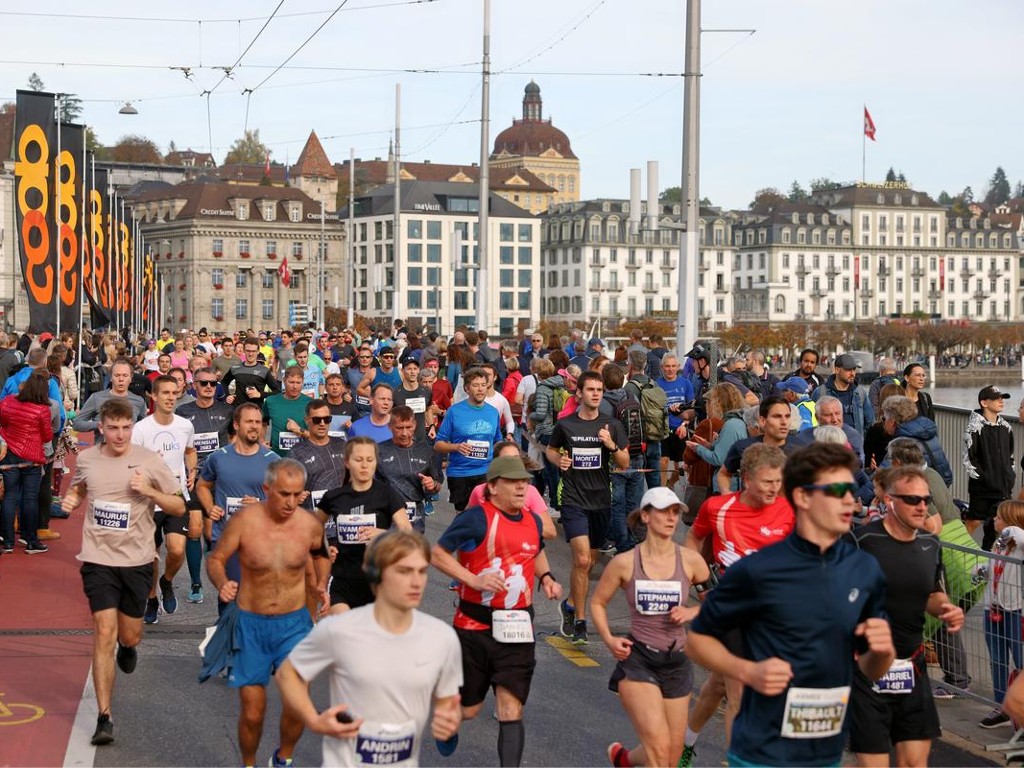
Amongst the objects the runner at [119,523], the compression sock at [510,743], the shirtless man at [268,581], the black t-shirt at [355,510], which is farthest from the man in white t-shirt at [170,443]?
the compression sock at [510,743]

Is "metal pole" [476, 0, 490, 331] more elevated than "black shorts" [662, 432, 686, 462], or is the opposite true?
"metal pole" [476, 0, 490, 331]

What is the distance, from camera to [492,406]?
12.6m

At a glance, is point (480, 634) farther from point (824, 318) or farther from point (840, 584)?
point (824, 318)

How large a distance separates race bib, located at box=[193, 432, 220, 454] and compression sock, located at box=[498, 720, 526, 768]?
6.09 meters

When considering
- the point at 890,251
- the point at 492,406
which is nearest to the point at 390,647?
the point at 492,406

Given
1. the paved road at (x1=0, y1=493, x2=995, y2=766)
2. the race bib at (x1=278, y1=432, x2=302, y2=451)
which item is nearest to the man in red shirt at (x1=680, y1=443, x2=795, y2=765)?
the paved road at (x1=0, y1=493, x2=995, y2=766)

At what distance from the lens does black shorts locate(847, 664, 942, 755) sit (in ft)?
20.8

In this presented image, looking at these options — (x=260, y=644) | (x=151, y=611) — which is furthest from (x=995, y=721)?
(x=151, y=611)

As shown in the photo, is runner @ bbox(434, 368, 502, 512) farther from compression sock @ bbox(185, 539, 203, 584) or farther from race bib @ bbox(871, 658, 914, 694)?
race bib @ bbox(871, 658, 914, 694)

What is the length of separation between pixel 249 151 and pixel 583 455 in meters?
176

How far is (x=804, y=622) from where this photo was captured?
4902 mm

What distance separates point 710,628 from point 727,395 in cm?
626

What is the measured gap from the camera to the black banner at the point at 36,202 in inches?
870

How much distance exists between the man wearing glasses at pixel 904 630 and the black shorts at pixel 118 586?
4.36 metres
